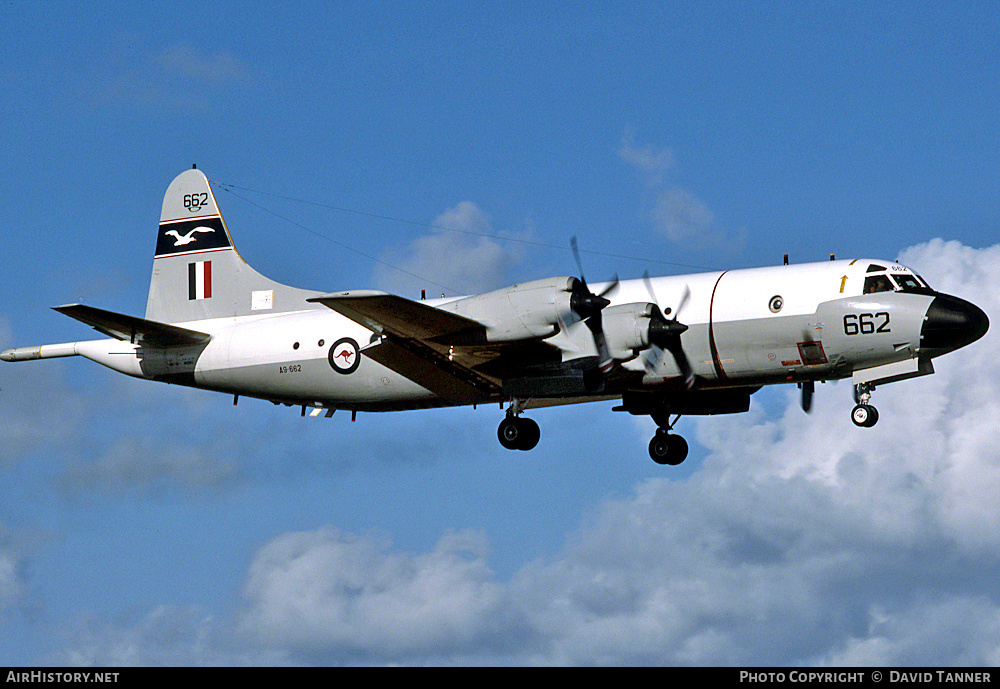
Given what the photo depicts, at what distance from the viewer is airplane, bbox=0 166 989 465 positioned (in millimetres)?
24734

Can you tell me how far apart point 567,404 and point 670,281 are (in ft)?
13.4

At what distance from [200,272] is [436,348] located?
29.8ft

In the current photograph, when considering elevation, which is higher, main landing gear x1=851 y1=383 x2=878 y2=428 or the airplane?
the airplane

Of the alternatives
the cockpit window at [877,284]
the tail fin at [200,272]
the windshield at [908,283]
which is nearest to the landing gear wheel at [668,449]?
the cockpit window at [877,284]

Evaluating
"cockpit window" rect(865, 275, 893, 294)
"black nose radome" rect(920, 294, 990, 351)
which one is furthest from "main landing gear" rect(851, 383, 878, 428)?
"cockpit window" rect(865, 275, 893, 294)

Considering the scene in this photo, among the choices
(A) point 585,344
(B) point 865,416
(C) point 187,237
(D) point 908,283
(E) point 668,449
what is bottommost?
(B) point 865,416

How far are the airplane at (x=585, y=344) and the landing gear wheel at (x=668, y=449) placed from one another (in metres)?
0.03

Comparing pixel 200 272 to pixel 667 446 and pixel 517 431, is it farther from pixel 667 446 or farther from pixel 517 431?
pixel 667 446

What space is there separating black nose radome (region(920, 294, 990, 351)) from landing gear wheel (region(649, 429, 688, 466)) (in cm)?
656

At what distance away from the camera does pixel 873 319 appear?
24.7 meters

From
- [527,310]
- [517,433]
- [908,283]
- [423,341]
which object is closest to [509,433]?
[517,433]

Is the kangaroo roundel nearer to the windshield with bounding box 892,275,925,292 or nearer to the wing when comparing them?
the wing

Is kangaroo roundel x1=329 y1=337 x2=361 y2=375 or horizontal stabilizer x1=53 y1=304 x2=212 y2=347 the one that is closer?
horizontal stabilizer x1=53 y1=304 x2=212 y2=347

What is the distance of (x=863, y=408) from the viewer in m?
25.4
